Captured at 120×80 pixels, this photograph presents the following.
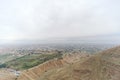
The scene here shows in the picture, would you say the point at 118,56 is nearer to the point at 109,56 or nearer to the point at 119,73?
the point at 109,56

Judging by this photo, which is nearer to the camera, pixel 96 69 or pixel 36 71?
pixel 96 69

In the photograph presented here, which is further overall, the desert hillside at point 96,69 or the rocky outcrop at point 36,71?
the rocky outcrop at point 36,71

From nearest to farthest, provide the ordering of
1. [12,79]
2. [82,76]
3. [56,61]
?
[82,76] < [12,79] < [56,61]

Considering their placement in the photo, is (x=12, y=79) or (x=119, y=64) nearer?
(x=119, y=64)

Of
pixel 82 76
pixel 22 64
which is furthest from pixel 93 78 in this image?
pixel 22 64

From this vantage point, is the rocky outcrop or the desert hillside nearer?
the desert hillside

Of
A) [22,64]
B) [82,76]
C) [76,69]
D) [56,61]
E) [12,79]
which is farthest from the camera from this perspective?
[22,64]

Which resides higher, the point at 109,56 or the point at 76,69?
the point at 109,56

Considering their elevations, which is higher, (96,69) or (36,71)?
(96,69)

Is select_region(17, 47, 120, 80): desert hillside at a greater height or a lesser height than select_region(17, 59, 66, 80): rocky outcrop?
greater

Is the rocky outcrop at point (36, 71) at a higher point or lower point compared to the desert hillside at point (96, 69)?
lower
